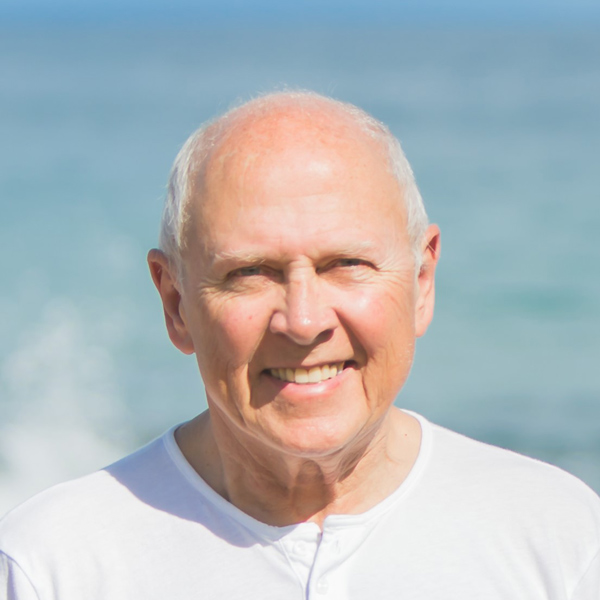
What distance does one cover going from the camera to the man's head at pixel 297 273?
2.25m

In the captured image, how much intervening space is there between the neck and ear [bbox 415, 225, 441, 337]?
0.27 meters

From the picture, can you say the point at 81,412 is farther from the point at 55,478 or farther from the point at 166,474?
the point at 166,474

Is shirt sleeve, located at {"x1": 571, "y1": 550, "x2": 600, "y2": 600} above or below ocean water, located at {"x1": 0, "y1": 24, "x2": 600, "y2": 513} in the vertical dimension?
below

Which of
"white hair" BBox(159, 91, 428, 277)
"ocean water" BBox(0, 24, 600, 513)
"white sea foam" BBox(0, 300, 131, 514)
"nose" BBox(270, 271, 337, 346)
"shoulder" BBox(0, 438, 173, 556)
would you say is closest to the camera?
"nose" BBox(270, 271, 337, 346)

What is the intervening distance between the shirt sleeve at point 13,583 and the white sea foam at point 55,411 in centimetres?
602

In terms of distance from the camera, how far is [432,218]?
1698 centimetres

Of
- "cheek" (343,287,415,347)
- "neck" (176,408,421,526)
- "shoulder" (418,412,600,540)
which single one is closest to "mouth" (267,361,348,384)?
"cheek" (343,287,415,347)

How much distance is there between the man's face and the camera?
2.25 m

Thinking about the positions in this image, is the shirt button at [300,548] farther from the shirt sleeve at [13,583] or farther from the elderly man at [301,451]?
the shirt sleeve at [13,583]

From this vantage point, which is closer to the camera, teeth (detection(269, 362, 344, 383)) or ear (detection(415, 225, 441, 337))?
teeth (detection(269, 362, 344, 383))

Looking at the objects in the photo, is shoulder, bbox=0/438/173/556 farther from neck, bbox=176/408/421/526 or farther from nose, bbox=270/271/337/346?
nose, bbox=270/271/337/346

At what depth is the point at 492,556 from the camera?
245 centimetres

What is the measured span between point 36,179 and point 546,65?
72.1 ft

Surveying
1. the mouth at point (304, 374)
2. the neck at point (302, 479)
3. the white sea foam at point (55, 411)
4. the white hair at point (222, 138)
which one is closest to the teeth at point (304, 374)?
the mouth at point (304, 374)
